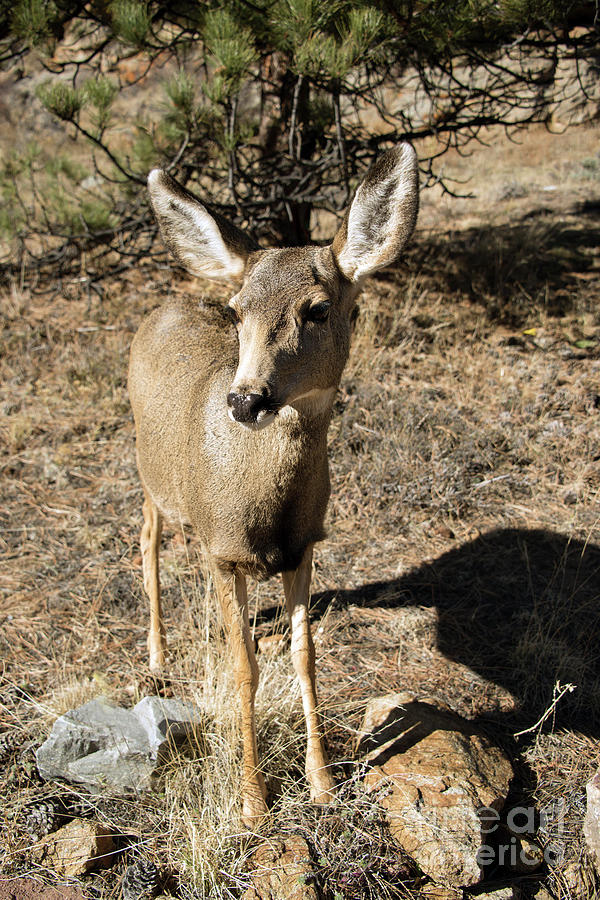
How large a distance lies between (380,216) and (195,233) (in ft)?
2.60

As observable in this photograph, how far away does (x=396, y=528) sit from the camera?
4.99m

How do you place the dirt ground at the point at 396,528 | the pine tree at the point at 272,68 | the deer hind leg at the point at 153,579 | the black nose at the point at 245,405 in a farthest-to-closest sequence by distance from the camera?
the pine tree at the point at 272,68 → the deer hind leg at the point at 153,579 → the dirt ground at the point at 396,528 → the black nose at the point at 245,405

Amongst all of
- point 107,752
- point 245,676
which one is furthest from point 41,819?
point 245,676

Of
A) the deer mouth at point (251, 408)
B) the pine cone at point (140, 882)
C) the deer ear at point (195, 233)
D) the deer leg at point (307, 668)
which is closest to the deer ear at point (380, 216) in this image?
the deer ear at point (195, 233)

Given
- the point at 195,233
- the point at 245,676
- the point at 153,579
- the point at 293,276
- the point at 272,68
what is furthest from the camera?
the point at 272,68

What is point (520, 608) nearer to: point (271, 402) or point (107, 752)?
point (107, 752)

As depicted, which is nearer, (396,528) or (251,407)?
(251,407)

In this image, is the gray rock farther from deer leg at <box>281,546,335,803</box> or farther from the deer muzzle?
the deer muzzle

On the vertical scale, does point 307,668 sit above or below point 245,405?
below

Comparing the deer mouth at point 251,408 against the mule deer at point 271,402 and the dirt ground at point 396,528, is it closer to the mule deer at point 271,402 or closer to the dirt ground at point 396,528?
the mule deer at point 271,402

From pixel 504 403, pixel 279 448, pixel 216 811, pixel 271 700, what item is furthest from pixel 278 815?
pixel 504 403

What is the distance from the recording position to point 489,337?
6.81 meters

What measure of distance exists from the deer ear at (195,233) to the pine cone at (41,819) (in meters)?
2.43

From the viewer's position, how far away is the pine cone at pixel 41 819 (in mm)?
3025
